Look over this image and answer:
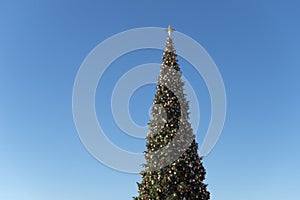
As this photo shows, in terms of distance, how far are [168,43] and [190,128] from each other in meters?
4.59

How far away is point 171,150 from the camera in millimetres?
16922

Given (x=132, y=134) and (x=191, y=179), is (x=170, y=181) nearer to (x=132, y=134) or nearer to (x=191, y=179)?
(x=191, y=179)

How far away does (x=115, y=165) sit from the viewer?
16.7 meters

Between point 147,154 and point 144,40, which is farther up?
point 144,40

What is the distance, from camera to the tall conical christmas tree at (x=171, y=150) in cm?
1634

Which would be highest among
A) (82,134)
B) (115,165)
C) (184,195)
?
(82,134)

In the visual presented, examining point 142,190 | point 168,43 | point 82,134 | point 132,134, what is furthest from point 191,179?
point 168,43

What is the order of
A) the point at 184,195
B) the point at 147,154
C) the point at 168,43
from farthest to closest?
1. the point at 168,43
2. the point at 147,154
3. the point at 184,195

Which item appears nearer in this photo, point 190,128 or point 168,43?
point 190,128

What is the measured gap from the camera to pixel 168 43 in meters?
18.9

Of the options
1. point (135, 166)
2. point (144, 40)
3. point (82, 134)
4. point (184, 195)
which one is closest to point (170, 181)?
point (184, 195)

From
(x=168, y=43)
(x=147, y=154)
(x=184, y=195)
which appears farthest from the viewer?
(x=168, y=43)

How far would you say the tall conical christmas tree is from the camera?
1634 centimetres

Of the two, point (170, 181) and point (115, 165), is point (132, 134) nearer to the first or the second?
point (115, 165)
